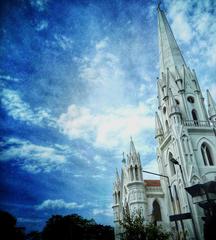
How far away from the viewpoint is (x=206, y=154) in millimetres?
29062

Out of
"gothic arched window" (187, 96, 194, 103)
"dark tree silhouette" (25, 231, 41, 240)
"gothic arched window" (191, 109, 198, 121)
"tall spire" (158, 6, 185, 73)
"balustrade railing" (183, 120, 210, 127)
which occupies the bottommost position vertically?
"dark tree silhouette" (25, 231, 41, 240)

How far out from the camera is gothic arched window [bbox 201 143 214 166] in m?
28.5

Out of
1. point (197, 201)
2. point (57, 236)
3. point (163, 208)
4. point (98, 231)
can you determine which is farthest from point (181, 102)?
point (98, 231)

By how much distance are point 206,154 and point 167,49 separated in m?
22.7

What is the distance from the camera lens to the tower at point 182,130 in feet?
86.1

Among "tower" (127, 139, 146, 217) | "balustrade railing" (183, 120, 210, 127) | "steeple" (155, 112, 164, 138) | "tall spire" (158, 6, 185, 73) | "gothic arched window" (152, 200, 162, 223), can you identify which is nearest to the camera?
"tower" (127, 139, 146, 217)

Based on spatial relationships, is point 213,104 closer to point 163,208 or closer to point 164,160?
point 164,160

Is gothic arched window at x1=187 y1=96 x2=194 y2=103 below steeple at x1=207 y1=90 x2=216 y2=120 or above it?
above

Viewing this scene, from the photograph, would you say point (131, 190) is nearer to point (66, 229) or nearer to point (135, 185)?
point (135, 185)

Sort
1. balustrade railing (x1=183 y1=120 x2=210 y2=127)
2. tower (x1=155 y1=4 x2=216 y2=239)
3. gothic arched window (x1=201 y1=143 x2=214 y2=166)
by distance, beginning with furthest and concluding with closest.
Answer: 1. balustrade railing (x1=183 y1=120 x2=210 y2=127)
2. gothic arched window (x1=201 y1=143 x2=214 y2=166)
3. tower (x1=155 y1=4 x2=216 y2=239)

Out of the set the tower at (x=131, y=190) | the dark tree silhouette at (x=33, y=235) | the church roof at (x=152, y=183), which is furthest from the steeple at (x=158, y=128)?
the dark tree silhouette at (x=33, y=235)

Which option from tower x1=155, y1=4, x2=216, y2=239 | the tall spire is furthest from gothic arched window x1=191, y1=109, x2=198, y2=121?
the tall spire

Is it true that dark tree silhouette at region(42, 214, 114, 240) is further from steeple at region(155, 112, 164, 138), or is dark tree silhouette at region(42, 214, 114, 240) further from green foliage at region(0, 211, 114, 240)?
steeple at region(155, 112, 164, 138)

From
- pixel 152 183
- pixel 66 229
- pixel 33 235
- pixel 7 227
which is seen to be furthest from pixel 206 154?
pixel 33 235
